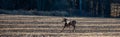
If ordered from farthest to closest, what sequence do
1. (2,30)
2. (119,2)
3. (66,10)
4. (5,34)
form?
(119,2)
(66,10)
(2,30)
(5,34)

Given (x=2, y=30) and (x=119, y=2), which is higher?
(x=2, y=30)

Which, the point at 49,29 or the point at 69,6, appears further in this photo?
the point at 69,6

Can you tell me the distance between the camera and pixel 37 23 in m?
13.6

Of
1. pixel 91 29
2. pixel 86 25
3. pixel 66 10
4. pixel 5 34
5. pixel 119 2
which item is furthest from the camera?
pixel 119 2

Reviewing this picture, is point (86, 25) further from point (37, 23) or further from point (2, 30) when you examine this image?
point (2, 30)

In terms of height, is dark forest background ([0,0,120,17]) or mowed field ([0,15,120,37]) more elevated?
mowed field ([0,15,120,37])

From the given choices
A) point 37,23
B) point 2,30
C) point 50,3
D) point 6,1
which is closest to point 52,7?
point 50,3

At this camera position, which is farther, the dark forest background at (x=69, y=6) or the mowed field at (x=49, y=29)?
the dark forest background at (x=69, y=6)

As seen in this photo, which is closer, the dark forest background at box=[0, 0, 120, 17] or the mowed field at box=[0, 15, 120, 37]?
the mowed field at box=[0, 15, 120, 37]

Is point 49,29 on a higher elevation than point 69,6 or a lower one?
higher

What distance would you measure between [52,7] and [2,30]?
13.3 metres

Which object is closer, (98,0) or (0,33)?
(0,33)

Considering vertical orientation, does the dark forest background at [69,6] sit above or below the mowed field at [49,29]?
below

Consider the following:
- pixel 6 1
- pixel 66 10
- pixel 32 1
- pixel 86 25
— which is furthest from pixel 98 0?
pixel 86 25
